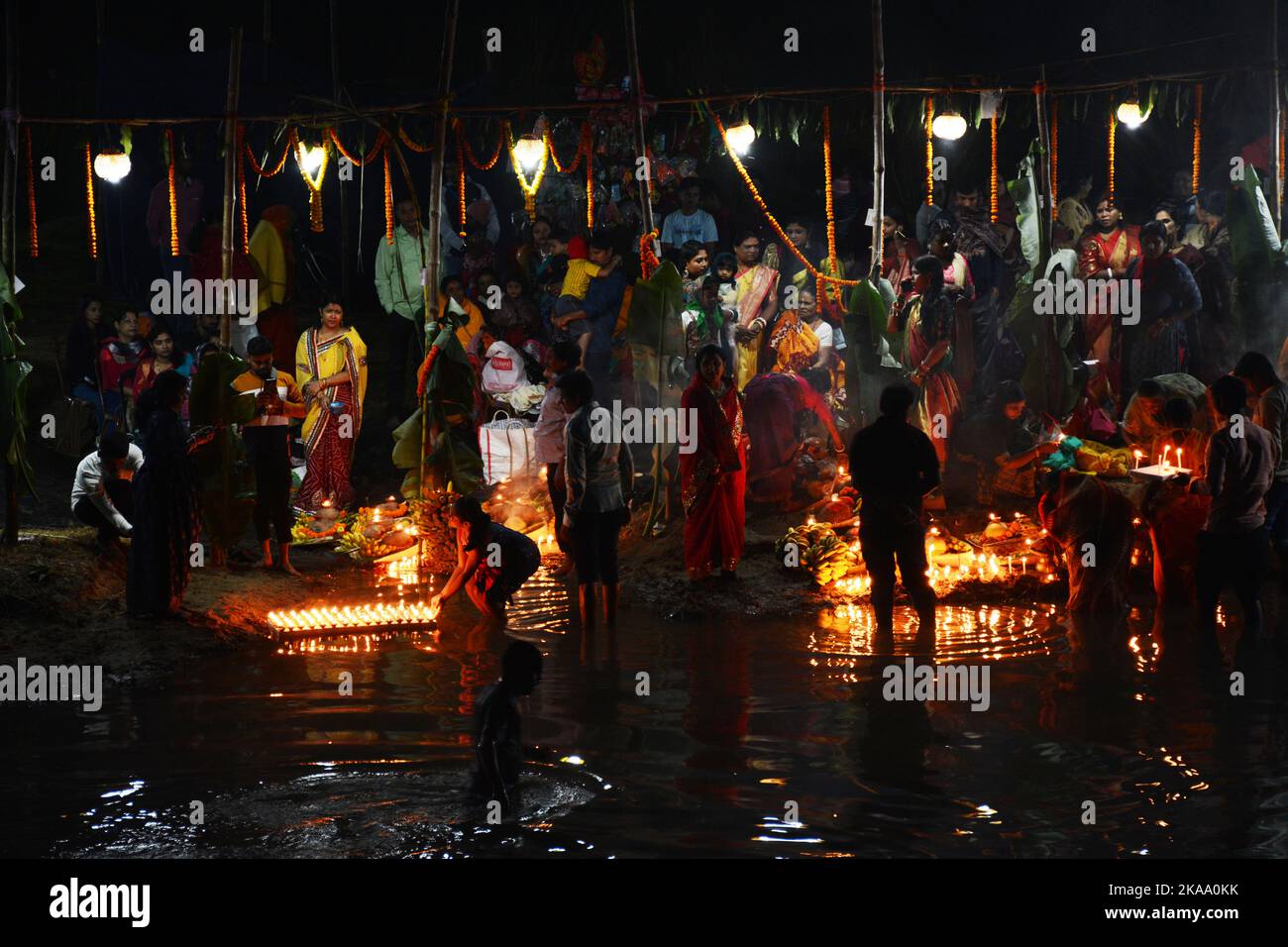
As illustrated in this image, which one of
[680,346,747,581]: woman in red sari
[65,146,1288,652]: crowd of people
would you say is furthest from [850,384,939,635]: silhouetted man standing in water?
[680,346,747,581]: woman in red sari

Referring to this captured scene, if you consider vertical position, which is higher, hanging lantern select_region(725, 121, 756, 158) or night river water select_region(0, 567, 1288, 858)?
hanging lantern select_region(725, 121, 756, 158)

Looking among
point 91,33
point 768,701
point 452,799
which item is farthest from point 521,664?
point 91,33

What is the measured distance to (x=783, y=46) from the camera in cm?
1784

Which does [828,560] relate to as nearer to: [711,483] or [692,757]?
[711,483]

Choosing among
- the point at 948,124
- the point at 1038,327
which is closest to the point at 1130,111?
the point at 948,124

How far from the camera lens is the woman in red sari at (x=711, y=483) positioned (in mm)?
10016

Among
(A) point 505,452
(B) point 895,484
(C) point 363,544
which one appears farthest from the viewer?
(A) point 505,452

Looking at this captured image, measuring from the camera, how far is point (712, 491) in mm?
10219

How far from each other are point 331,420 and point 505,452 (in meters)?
1.73

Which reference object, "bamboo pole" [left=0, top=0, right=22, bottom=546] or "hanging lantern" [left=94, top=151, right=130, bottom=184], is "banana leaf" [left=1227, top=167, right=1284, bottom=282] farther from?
"hanging lantern" [left=94, top=151, right=130, bottom=184]

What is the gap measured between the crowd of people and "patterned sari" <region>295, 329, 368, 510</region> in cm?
2

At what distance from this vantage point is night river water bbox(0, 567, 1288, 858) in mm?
5562

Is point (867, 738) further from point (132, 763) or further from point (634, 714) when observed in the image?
point (132, 763)

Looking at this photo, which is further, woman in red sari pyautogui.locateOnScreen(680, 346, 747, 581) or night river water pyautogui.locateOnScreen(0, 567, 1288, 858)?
woman in red sari pyautogui.locateOnScreen(680, 346, 747, 581)
